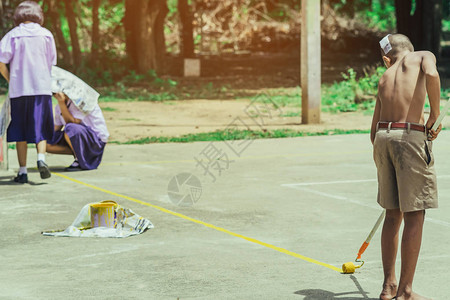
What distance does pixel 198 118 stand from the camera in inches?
707

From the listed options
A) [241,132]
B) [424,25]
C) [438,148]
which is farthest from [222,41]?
[438,148]

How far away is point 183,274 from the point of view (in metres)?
5.87

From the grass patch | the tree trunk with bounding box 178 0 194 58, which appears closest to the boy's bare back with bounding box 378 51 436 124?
the grass patch

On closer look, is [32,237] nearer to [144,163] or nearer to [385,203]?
[385,203]

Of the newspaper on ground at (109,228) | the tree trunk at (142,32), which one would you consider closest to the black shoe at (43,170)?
the newspaper on ground at (109,228)

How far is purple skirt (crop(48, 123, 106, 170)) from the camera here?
10.7 meters

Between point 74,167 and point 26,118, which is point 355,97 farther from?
point 26,118

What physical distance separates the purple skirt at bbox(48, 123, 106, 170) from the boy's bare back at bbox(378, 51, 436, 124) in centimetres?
626

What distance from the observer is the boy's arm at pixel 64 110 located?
10633 mm

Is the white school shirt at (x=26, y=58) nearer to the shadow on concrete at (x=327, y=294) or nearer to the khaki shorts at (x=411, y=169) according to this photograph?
the shadow on concrete at (x=327, y=294)

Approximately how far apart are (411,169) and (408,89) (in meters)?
0.49

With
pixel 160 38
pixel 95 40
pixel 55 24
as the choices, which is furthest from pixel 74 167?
pixel 55 24

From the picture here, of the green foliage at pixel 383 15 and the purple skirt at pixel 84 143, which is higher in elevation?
the green foliage at pixel 383 15

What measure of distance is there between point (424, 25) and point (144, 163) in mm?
18606
